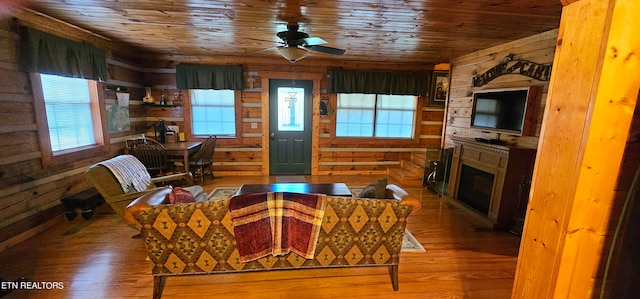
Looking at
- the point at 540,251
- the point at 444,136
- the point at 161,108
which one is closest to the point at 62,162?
Answer: the point at 161,108

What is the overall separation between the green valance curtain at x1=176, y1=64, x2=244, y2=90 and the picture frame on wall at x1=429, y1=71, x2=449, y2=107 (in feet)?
12.5

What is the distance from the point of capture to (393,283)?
2.08 m

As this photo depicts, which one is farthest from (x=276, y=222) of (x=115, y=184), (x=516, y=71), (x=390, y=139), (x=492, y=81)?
(x=390, y=139)

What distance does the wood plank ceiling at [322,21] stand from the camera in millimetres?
2398

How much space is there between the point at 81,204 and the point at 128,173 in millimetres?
1074

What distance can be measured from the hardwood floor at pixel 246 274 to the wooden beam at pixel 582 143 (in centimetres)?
125

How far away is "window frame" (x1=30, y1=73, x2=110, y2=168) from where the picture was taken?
2.80 meters

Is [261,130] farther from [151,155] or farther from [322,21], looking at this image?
[322,21]

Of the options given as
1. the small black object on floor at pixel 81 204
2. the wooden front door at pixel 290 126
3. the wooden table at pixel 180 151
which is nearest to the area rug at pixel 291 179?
the wooden front door at pixel 290 126

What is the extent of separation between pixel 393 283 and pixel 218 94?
4486mm

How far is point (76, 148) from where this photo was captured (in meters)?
3.37

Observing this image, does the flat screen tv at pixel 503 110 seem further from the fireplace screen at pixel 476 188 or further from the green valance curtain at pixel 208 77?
the green valance curtain at pixel 208 77

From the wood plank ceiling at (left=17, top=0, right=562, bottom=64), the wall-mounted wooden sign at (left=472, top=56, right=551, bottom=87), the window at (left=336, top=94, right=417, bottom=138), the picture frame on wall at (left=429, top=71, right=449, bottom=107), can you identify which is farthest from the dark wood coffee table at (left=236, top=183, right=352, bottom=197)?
the picture frame on wall at (left=429, top=71, right=449, bottom=107)

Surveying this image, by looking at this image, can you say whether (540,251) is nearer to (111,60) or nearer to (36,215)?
(36,215)
